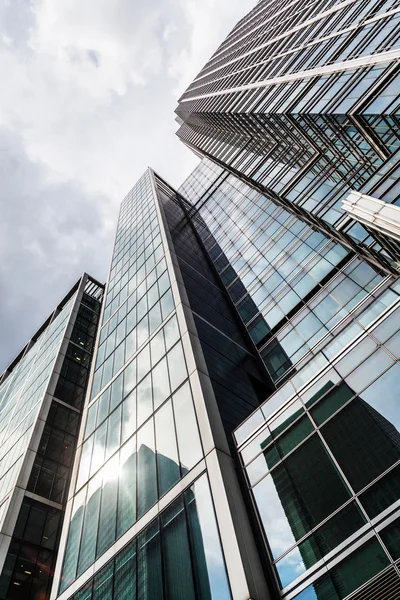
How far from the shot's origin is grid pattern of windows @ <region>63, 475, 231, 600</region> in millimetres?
12633

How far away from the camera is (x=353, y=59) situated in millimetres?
26469

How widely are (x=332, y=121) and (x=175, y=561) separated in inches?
1025

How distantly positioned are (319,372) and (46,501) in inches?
948

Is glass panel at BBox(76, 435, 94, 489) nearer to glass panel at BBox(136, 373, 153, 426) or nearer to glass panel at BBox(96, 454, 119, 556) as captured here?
glass panel at BBox(96, 454, 119, 556)

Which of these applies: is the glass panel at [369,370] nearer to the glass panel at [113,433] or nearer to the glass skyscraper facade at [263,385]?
the glass skyscraper facade at [263,385]

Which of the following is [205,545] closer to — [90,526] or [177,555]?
[177,555]

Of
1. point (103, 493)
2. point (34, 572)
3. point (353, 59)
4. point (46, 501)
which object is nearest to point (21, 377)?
point (46, 501)

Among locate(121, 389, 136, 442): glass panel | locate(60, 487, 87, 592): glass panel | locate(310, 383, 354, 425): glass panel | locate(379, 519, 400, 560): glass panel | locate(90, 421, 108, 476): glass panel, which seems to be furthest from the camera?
locate(90, 421, 108, 476): glass panel

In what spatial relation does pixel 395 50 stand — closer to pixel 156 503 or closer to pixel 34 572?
pixel 156 503

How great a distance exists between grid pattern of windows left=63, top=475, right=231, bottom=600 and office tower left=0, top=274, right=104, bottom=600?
10.7m

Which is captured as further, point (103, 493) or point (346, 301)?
point (346, 301)

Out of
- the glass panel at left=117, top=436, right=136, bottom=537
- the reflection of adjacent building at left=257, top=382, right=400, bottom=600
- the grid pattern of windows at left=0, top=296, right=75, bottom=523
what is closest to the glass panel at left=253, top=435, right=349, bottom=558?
the reflection of adjacent building at left=257, top=382, right=400, bottom=600

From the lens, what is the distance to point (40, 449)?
32.3 metres

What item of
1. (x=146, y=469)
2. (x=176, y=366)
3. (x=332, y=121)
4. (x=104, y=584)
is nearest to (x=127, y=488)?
(x=146, y=469)
